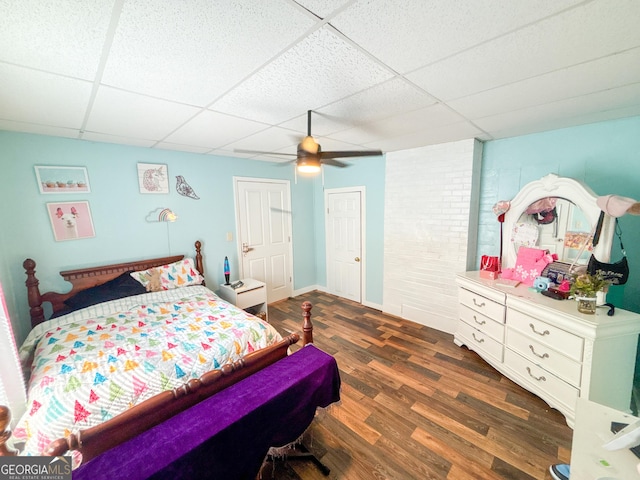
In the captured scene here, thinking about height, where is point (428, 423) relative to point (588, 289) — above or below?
below

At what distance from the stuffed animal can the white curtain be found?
1568mm

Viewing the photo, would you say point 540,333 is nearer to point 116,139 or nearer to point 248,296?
point 248,296

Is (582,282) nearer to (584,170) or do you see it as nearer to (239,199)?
(584,170)

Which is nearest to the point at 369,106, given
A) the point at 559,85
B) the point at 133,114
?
the point at 559,85

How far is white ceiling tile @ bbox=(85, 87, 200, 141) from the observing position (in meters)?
1.68

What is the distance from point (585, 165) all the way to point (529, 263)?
104 centimetres

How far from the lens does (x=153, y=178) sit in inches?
121

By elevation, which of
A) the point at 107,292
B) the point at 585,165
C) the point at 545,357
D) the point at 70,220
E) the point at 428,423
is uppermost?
the point at 585,165

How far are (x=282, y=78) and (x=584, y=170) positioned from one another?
291 cm

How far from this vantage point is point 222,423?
122 cm

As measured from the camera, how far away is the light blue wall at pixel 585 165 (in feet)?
6.97

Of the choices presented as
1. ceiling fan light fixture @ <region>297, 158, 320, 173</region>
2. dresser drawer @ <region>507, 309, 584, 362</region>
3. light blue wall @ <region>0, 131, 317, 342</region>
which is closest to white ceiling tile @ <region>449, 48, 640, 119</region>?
ceiling fan light fixture @ <region>297, 158, 320, 173</region>

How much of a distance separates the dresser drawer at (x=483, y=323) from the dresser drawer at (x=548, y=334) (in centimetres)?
14

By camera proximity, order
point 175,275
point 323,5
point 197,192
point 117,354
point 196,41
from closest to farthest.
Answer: point 323,5, point 196,41, point 117,354, point 175,275, point 197,192
